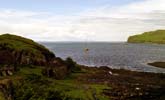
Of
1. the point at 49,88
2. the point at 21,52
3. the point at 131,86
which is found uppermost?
the point at 21,52

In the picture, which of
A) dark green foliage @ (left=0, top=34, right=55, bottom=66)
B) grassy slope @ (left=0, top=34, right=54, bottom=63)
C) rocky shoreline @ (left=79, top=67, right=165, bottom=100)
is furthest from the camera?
grassy slope @ (left=0, top=34, right=54, bottom=63)

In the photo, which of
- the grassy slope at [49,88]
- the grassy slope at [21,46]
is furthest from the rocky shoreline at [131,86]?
the grassy slope at [21,46]

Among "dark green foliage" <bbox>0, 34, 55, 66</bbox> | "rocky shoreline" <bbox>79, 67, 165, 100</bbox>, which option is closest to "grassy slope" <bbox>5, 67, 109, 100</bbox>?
"rocky shoreline" <bbox>79, 67, 165, 100</bbox>

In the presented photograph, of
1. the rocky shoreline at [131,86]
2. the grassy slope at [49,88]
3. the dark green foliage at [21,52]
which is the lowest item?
the rocky shoreline at [131,86]

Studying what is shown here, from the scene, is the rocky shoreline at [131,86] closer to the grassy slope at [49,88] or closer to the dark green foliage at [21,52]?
the grassy slope at [49,88]

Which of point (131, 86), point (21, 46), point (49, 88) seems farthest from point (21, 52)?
point (49, 88)

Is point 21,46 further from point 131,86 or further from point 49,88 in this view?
point 49,88

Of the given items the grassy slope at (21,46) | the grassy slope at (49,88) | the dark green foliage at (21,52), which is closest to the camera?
the grassy slope at (49,88)

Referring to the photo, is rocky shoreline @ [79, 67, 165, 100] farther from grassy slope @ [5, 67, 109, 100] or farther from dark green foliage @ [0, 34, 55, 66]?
dark green foliage @ [0, 34, 55, 66]

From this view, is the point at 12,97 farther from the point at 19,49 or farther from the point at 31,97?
the point at 19,49

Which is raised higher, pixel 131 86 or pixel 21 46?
pixel 21 46

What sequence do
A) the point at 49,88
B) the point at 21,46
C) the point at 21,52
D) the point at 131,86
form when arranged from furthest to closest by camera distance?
the point at 21,46
the point at 21,52
the point at 131,86
the point at 49,88

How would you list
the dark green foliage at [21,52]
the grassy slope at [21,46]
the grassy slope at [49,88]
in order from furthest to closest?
the grassy slope at [21,46], the dark green foliage at [21,52], the grassy slope at [49,88]

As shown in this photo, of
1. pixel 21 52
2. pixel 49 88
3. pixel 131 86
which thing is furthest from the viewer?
pixel 21 52
